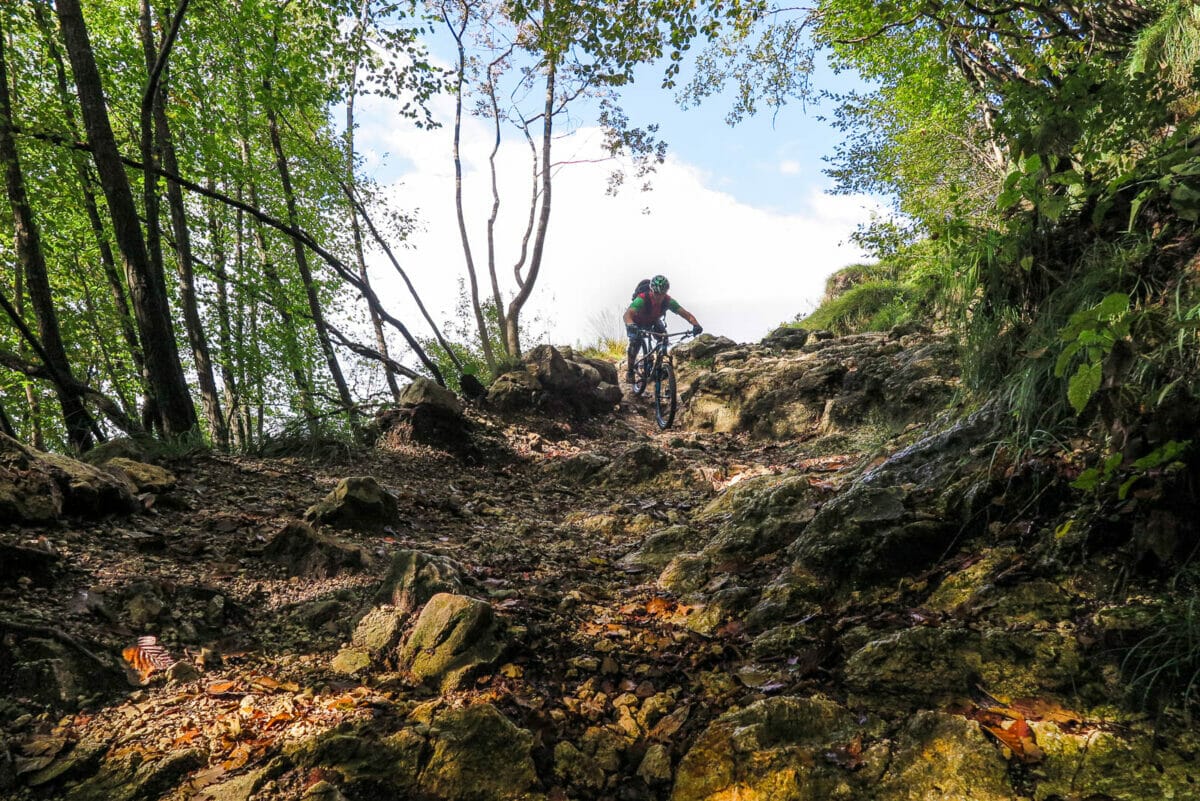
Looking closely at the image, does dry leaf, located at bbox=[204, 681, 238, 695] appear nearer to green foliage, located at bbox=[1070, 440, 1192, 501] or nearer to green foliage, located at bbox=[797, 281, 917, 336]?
green foliage, located at bbox=[1070, 440, 1192, 501]

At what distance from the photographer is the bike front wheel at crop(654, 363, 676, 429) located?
423 inches

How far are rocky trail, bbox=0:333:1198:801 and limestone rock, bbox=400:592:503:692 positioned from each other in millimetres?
13

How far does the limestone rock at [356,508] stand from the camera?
4121mm

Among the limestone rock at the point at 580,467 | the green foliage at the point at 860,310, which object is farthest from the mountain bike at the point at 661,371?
the green foliage at the point at 860,310

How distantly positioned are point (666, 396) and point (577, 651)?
887cm

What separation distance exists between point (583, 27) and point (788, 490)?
447cm

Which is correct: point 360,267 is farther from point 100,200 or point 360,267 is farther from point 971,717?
point 971,717

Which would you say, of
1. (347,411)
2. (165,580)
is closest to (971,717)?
(165,580)

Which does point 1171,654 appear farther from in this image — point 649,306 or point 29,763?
point 649,306

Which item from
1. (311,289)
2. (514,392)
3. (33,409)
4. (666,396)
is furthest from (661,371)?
(33,409)

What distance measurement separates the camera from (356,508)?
423 cm

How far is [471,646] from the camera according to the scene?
2492mm

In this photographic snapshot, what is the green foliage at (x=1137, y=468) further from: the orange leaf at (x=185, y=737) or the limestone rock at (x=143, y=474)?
the limestone rock at (x=143, y=474)

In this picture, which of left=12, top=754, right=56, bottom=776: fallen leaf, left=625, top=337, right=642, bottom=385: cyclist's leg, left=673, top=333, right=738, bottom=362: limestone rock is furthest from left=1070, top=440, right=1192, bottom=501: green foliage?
left=673, top=333, right=738, bottom=362: limestone rock
